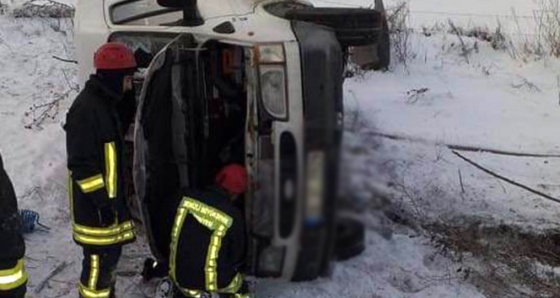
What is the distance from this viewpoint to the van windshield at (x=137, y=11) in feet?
17.3

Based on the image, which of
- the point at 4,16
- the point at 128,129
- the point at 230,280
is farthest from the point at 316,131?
the point at 4,16

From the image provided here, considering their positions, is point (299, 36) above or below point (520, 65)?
above

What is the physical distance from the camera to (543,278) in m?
4.68

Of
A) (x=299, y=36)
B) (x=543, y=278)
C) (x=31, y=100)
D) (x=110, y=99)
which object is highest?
(x=299, y=36)

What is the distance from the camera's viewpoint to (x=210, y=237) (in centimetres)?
409

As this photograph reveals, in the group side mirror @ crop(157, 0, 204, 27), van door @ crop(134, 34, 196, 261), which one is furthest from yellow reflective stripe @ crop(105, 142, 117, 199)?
side mirror @ crop(157, 0, 204, 27)

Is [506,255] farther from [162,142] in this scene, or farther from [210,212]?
[162,142]

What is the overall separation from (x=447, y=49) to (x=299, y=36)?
15.5ft

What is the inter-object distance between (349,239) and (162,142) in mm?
3339

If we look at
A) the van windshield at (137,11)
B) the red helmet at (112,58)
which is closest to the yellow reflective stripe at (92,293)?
the red helmet at (112,58)

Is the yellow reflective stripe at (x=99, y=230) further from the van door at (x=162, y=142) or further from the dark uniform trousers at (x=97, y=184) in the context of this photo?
the van door at (x=162, y=142)

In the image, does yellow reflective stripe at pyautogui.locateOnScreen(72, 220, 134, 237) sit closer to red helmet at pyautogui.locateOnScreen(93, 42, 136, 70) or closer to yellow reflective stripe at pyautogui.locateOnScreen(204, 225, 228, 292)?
yellow reflective stripe at pyautogui.locateOnScreen(204, 225, 228, 292)

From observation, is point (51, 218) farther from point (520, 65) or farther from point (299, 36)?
point (520, 65)

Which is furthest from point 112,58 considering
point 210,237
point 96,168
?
point 210,237
